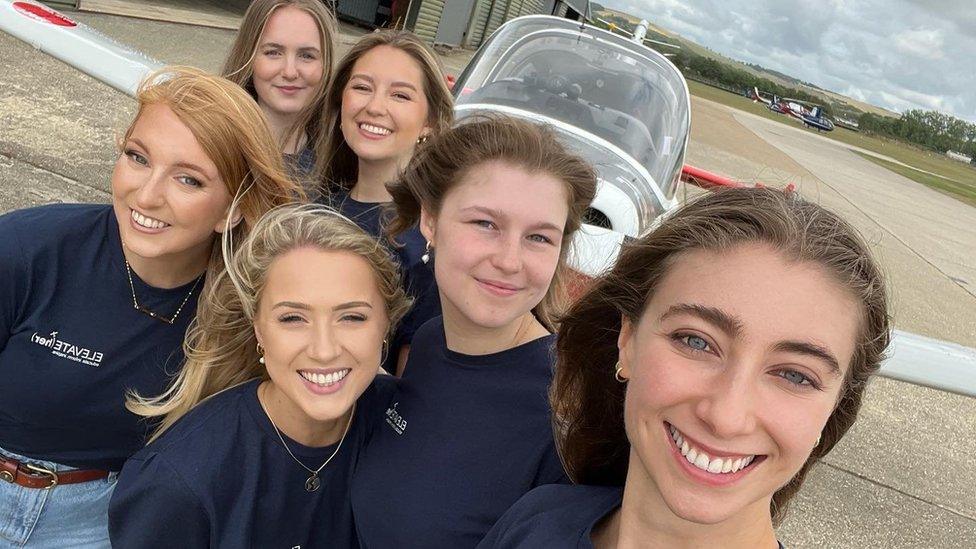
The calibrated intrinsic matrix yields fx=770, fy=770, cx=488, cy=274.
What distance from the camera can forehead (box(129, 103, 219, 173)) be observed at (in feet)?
6.20

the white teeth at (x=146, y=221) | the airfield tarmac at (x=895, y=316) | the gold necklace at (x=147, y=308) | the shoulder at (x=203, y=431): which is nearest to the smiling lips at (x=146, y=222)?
the white teeth at (x=146, y=221)

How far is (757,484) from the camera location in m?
1.15

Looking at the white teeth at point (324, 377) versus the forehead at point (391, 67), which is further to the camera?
the forehead at point (391, 67)

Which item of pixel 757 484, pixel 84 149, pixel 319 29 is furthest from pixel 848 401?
pixel 84 149

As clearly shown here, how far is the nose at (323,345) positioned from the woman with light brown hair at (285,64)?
5.50ft

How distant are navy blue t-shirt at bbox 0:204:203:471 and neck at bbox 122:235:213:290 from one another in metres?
0.02

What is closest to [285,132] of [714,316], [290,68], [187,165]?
[290,68]

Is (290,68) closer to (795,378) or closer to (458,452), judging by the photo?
(458,452)

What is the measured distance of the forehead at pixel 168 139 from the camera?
1.89 meters

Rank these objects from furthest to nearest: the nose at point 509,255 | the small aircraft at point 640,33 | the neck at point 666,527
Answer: the small aircraft at point 640,33, the nose at point 509,255, the neck at point 666,527

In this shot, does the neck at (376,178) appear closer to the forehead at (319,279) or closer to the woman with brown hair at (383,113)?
the woman with brown hair at (383,113)

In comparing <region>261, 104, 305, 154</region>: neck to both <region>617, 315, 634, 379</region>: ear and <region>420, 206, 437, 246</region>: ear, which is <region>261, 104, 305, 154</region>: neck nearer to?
<region>420, 206, 437, 246</region>: ear

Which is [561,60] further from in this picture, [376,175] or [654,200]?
[376,175]

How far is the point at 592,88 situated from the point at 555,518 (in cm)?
384
